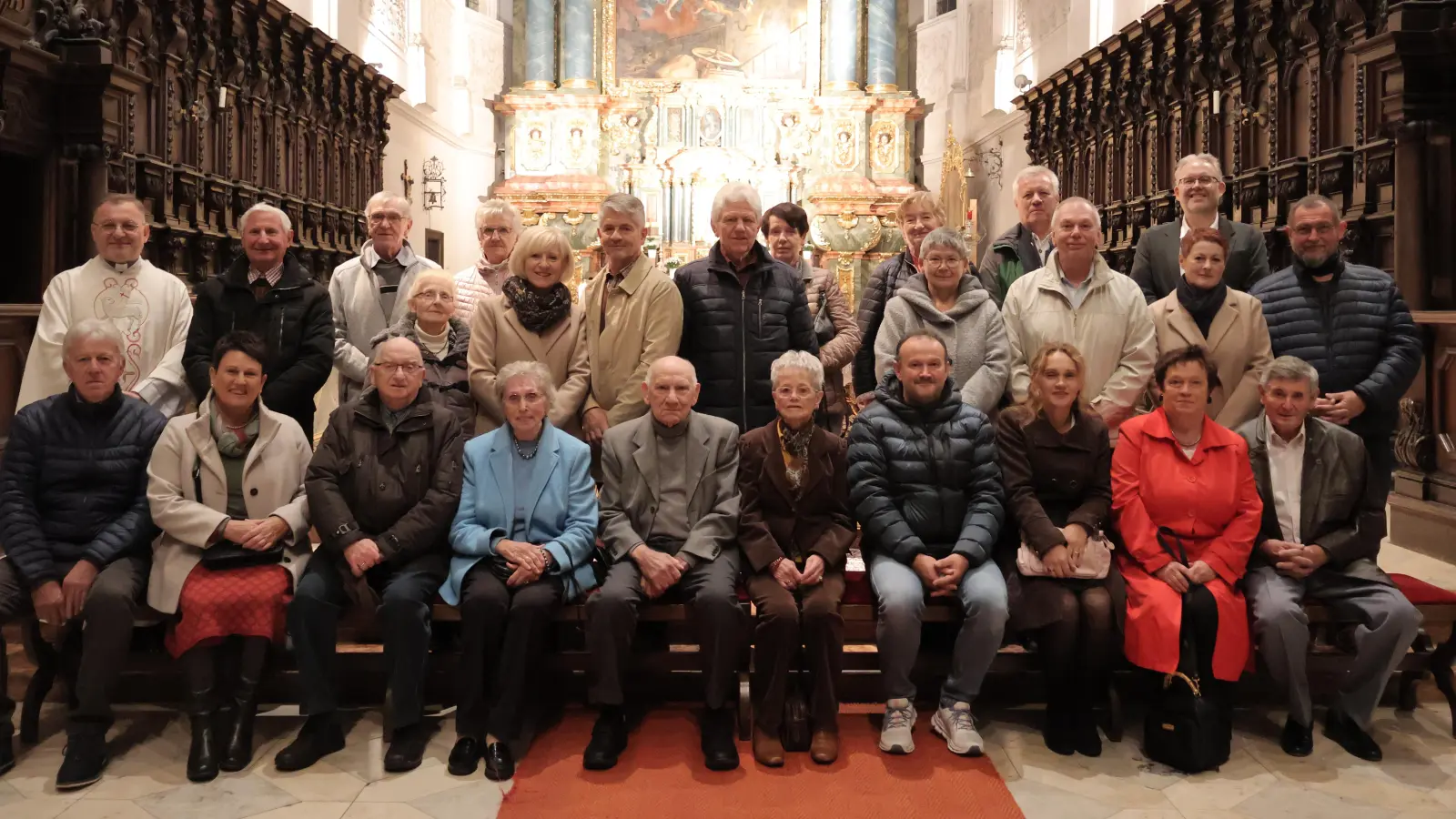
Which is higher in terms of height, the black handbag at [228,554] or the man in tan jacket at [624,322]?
the man in tan jacket at [624,322]

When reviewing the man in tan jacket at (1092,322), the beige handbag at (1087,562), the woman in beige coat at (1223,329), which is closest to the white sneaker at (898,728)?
the beige handbag at (1087,562)

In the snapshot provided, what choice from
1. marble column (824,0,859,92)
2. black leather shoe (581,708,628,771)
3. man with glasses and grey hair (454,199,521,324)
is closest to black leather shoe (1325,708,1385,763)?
black leather shoe (581,708,628,771)

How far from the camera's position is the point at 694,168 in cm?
1770

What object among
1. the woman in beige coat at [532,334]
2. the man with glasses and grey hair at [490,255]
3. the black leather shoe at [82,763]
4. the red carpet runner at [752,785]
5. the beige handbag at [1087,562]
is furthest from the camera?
the man with glasses and grey hair at [490,255]

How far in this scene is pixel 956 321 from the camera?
406cm

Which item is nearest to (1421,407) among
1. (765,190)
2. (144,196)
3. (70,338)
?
(70,338)

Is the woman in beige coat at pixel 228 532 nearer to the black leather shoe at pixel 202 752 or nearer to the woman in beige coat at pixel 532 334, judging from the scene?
the black leather shoe at pixel 202 752

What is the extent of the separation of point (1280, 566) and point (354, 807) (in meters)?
2.94

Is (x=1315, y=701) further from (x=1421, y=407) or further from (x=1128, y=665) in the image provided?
(x=1421, y=407)

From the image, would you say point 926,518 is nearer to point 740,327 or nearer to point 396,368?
point 740,327

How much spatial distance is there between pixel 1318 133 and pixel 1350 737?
17.6 feet

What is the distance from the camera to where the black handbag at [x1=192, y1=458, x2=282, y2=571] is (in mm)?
3432

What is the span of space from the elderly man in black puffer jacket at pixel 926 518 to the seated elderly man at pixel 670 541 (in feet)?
1.55

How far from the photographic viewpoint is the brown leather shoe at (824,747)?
3334mm
